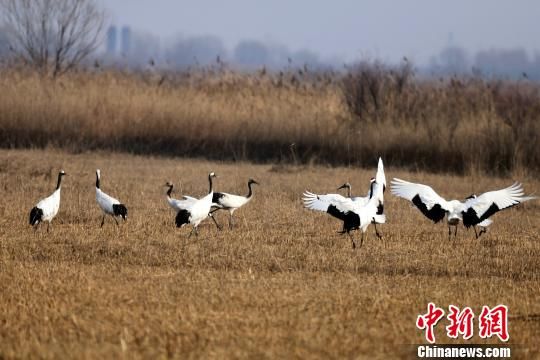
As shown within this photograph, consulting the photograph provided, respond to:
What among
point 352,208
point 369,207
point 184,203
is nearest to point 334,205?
point 352,208

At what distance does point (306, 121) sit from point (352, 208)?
1141 centimetres

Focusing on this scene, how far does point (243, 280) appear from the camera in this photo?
8.66 m

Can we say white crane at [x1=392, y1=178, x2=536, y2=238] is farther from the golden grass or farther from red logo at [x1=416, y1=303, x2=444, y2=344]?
the golden grass

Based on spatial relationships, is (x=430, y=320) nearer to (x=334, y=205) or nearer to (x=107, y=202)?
(x=334, y=205)

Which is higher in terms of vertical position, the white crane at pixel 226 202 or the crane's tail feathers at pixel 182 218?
the crane's tail feathers at pixel 182 218

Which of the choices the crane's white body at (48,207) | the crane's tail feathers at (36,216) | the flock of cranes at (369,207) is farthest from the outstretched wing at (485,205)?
the crane's tail feathers at (36,216)

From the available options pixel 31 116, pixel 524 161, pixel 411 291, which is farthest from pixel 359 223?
pixel 31 116

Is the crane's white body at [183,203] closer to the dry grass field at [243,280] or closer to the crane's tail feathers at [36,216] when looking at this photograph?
the dry grass field at [243,280]

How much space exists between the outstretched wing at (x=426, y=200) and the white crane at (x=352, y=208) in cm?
32

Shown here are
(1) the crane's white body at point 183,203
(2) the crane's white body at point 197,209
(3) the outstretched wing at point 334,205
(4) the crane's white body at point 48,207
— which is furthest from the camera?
(1) the crane's white body at point 183,203

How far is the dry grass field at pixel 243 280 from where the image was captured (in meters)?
6.59

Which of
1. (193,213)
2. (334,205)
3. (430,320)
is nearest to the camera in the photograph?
(430,320)

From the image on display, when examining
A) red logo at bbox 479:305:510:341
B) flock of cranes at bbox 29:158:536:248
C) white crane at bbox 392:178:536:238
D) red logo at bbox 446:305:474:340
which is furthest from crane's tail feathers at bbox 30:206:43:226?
red logo at bbox 479:305:510:341

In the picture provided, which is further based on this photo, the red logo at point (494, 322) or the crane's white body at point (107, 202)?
the crane's white body at point (107, 202)
